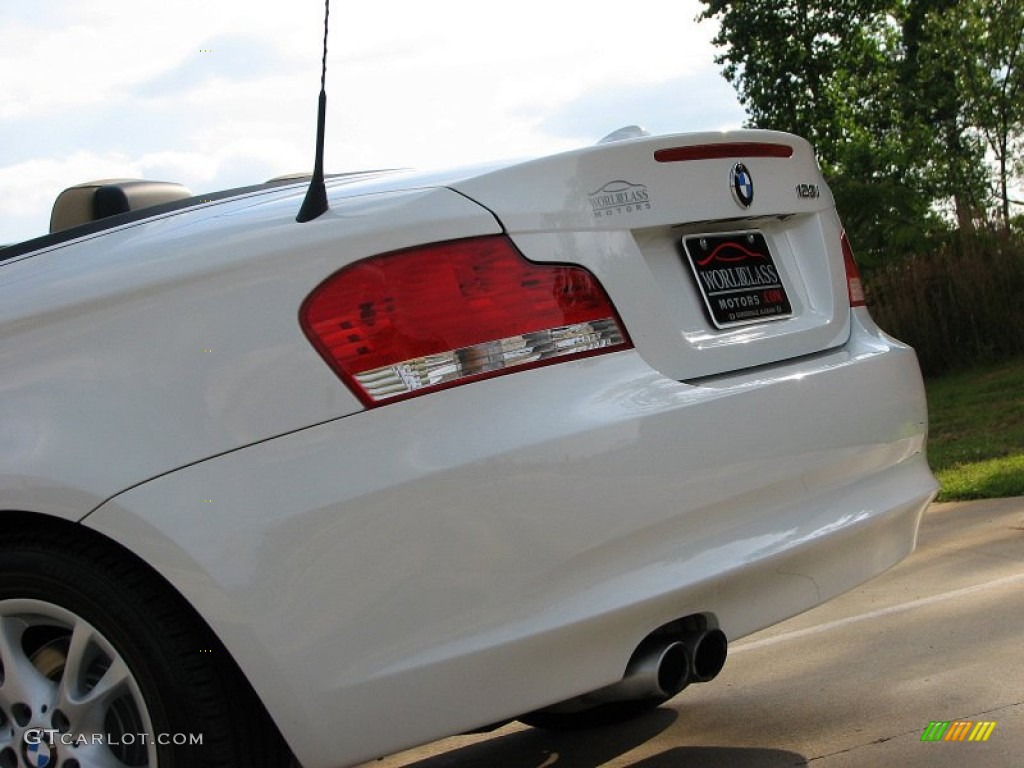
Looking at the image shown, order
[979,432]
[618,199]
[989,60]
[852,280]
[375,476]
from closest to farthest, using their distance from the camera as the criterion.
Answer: [375,476]
[618,199]
[852,280]
[979,432]
[989,60]

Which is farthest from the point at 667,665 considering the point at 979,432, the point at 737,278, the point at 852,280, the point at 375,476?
the point at 979,432

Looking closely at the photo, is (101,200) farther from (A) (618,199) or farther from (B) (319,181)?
(A) (618,199)

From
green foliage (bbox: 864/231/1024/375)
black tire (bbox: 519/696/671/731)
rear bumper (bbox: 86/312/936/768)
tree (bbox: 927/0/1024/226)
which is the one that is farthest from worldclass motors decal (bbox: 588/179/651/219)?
tree (bbox: 927/0/1024/226)

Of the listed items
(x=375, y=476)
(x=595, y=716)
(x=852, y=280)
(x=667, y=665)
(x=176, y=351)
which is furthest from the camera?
(x=595, y=716)

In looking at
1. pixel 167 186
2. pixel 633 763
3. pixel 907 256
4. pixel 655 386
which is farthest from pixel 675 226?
pixel 907 256

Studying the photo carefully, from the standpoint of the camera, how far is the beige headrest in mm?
3648

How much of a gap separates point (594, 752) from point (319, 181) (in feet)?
5.71

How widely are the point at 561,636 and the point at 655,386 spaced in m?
0.52

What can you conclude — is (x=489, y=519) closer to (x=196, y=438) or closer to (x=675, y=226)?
(x=196, y=438)

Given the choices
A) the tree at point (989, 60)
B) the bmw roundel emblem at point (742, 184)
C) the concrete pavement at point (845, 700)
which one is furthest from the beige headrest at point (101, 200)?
the tree at point (989, 60)

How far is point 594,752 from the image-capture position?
367 centimetres

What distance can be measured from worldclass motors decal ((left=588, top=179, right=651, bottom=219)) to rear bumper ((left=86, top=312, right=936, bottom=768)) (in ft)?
1.05

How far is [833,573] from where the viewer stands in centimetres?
300

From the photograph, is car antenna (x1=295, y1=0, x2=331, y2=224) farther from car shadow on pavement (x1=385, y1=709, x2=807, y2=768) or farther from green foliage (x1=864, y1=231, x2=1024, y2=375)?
green foliage (x1=864, y1=231, x2=1024, y2=375)
